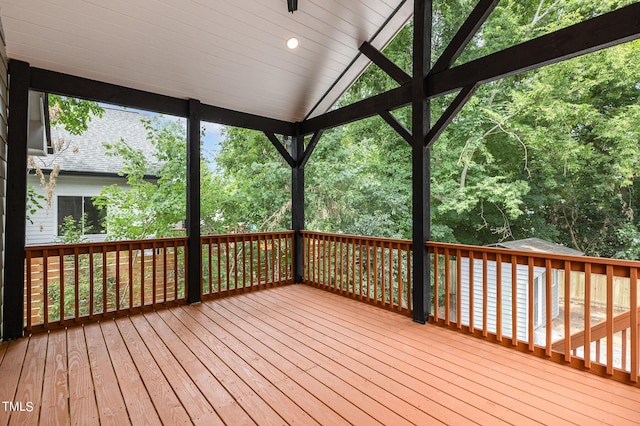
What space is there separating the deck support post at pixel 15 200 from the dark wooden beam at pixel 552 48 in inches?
165

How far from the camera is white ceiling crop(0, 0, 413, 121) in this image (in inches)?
114

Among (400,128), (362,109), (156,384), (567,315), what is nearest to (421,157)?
(400,128)

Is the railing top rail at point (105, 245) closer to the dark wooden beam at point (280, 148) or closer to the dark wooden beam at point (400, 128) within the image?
the dark wooden beam at point (280, 148)

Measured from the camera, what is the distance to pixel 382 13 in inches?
147

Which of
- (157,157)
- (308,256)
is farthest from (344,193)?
(157,157)

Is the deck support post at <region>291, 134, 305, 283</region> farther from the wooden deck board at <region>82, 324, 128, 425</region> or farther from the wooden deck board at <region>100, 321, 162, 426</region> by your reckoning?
the wooden deck board at <region>82, 324, 128, 425</region>

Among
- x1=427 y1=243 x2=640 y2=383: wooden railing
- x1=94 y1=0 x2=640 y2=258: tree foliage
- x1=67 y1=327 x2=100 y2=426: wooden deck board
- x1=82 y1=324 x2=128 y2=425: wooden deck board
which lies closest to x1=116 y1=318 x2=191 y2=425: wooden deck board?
x1=82 y1=324 x2=128 y2=425: wooden deck board

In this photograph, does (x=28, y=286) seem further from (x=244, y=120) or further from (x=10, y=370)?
(x=244, y=120)

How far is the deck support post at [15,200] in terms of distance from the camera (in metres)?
3.02

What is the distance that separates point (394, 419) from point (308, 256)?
11.7 ft

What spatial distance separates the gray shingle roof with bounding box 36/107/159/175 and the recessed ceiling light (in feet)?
14.7

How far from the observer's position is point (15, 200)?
305 cm

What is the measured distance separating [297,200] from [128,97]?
110 inches

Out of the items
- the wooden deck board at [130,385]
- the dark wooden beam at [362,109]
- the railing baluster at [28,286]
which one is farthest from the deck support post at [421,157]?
the railing baluster at [28,286]
